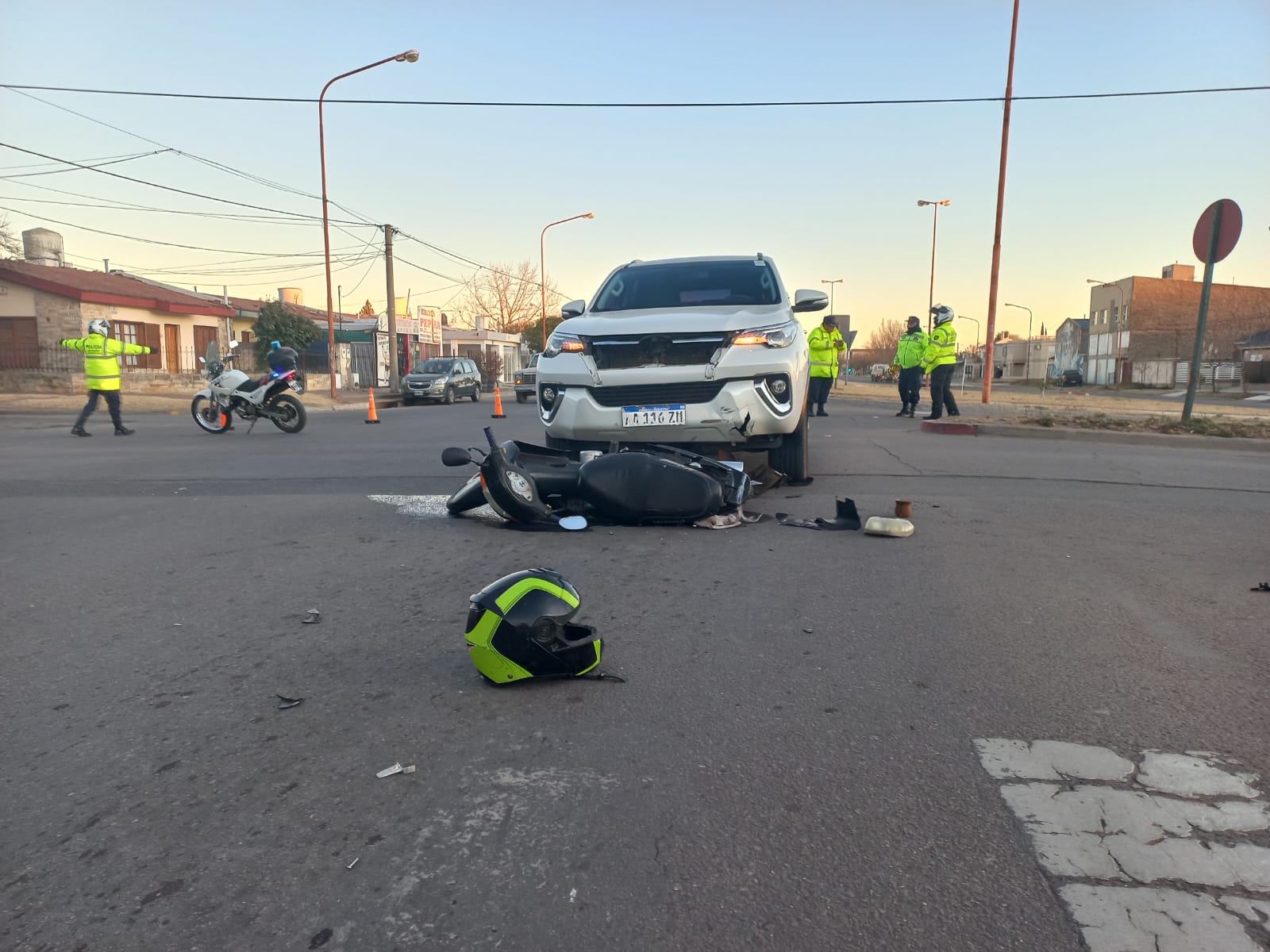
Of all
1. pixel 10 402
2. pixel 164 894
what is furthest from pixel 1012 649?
pixel 10 402

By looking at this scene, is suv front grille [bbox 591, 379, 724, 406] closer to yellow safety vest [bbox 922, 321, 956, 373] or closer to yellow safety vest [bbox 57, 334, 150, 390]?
yellow safety vest [bbox 922, 321, 956, 373]

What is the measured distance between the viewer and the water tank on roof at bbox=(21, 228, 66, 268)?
4103 cm

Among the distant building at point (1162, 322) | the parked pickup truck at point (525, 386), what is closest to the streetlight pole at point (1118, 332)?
the distant building at point (1162, 322)

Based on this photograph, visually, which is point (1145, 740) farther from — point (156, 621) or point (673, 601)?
point (156, 621)

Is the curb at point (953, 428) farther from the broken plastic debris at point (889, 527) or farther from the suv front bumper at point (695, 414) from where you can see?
the broken plastic debris at point (889, 527)

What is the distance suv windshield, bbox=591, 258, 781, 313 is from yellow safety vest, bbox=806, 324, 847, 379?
307 inches

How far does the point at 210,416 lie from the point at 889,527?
1200 centimetres

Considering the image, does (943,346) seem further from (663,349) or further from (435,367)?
(435,367)

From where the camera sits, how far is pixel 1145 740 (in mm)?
2643

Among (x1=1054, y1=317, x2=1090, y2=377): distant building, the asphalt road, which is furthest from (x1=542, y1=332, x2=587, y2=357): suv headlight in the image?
(x1=1054, y1=317, x2=1090, y2=377): distant building

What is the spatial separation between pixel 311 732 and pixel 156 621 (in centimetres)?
161

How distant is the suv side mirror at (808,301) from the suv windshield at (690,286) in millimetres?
160

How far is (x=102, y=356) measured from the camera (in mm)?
12977

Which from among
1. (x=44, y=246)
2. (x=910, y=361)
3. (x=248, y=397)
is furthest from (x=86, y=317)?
(x=910, y=361)
